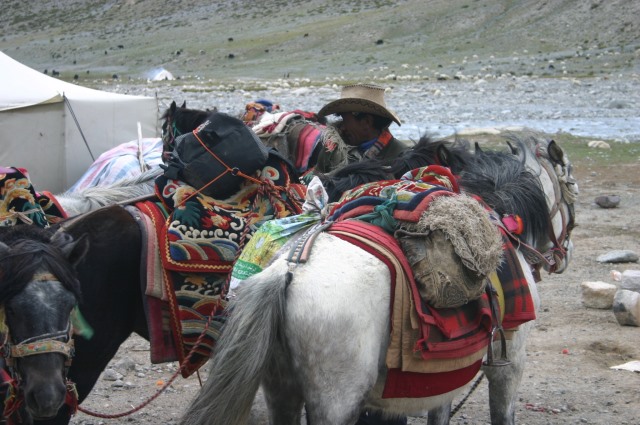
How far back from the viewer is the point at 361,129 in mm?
5094

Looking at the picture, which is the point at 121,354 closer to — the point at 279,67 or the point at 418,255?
the point at 418,255

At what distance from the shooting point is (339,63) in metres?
43.8

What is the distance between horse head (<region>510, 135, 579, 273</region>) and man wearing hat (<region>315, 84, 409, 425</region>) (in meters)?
0.70

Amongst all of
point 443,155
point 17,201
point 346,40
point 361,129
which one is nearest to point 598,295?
point 361,129

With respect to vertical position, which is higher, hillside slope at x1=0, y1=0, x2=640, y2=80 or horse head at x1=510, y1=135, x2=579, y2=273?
horse head at x1=510, y1=135, x2=579, y2=273

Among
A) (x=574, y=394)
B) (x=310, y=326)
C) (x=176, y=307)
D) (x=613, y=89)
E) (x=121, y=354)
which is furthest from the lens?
(x=613, y=89)

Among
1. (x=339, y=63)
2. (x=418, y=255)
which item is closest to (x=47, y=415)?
(x=418, y=255)

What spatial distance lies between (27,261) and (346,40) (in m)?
48.5

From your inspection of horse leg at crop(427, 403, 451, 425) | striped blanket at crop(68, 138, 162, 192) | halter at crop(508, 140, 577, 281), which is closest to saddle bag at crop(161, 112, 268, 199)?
horse leg at crop(427, 403, 451, 425)

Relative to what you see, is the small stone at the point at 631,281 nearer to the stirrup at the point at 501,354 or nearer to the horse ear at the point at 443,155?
the horse ear at the point at 443,155

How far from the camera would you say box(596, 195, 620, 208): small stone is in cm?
1065

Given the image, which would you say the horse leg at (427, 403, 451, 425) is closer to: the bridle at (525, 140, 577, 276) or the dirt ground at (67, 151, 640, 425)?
the bridle at (525, 140, 577, 276)

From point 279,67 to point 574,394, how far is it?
3993 centimetres

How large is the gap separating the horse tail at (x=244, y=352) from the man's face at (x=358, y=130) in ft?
7.07
